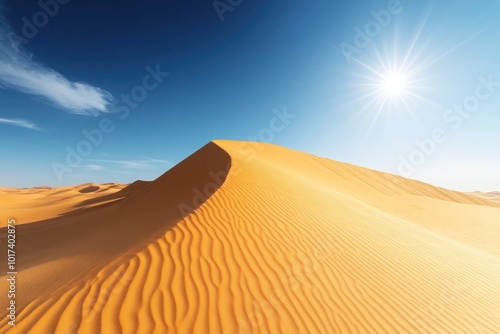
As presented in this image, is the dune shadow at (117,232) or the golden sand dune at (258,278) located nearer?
the golden sand dune at (258,278)

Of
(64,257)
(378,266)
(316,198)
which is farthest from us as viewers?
(316,198)

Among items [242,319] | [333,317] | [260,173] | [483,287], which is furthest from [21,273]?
[483,287]

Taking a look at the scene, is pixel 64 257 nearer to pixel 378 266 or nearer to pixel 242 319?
pixel 242 319

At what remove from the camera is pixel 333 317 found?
2980mm

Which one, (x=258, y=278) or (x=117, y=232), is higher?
(x=258, y=278)

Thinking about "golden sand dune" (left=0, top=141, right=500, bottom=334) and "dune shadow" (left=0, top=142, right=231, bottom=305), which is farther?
"dune shadow" (left=0, top=142, right=231, bottom=305)

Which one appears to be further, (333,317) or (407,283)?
(407,283)

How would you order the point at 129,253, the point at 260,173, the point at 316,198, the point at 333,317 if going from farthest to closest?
1. the point at 260,173
2. the point at 316,198
3. the point at 129,253
4. the point at 333,317

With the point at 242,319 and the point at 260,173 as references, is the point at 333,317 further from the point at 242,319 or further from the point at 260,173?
the point at 260,173

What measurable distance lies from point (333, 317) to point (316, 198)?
4911 mm

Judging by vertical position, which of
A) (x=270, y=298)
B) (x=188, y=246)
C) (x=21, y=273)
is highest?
(x=188, y=246)

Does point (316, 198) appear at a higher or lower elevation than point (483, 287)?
higher

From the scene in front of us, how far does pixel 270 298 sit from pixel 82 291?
254 centimetres

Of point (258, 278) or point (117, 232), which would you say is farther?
point (117, 232)
